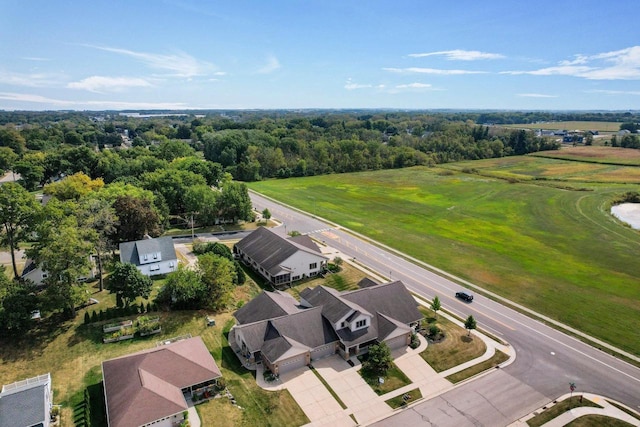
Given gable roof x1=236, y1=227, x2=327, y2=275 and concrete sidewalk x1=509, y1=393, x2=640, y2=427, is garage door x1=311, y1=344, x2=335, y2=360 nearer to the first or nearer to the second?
gable roof x1=236, y1=227, x2=327, y2=275

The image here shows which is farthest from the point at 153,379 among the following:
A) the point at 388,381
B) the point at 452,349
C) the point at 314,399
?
the point at 452,349

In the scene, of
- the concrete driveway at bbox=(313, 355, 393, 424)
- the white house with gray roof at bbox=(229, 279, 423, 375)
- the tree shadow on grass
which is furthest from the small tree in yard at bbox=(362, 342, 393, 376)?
the tree shadow on grass

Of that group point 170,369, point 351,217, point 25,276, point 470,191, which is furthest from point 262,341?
point 470,191

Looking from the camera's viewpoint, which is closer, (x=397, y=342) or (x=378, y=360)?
(x=378, y=360)

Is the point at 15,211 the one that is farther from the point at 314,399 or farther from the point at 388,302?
the point at 388,302

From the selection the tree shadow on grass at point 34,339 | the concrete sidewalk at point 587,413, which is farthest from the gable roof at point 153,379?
the concrete sidewalk at point 587,413

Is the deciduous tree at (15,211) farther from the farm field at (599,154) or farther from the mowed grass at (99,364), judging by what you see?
the farm field at (599,154)
